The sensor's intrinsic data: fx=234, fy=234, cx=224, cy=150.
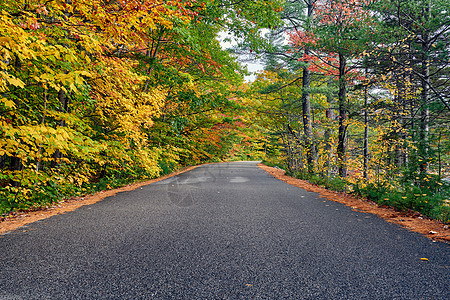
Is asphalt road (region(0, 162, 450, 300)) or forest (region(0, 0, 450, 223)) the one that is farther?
forest (region(0, 0, 450, 223))

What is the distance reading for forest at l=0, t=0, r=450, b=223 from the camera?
3949 mm

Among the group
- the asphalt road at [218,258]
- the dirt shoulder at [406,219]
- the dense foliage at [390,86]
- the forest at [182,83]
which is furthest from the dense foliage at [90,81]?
the dirt shoulder at [406,219]

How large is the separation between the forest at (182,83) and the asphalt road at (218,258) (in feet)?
5.32

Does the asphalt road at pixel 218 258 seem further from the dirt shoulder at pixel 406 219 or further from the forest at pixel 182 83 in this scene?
the forest at pixel 182 83

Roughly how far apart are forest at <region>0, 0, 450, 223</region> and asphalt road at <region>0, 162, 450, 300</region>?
1623 mm

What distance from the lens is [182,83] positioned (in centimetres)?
895

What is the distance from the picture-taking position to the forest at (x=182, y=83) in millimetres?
3949

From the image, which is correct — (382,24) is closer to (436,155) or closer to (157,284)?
(436,155)

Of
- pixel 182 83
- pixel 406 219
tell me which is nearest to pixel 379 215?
pixel 406 219

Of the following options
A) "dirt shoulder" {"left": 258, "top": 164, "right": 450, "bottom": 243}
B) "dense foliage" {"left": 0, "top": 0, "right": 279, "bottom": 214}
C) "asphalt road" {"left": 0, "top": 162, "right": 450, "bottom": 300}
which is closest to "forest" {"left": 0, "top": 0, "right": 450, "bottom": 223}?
"dense foliage" {"left": 0, "top": 0, "right": 279, "bottom": 214}

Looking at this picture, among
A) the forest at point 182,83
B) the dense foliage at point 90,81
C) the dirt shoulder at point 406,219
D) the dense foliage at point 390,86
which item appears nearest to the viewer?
the dirt shoulder at point 406,219

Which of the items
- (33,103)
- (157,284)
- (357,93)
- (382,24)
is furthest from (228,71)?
(157,284)

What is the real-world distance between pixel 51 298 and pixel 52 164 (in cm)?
658

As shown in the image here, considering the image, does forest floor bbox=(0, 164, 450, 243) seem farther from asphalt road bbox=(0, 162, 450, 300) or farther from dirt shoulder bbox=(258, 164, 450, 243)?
asphalt road bbox=(0, 162, 450, 300)
